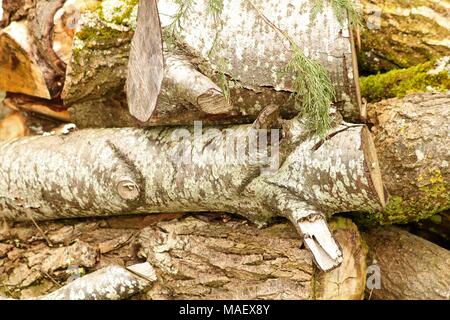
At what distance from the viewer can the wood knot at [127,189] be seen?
3.38 metres

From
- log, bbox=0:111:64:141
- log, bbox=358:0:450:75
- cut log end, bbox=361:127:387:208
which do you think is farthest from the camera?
log, bbox=0:111:64:141

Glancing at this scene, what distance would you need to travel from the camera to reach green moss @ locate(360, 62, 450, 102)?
142 inches

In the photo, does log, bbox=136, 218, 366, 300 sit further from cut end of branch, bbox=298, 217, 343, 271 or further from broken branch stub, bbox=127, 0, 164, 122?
broken branch stub, bbox=127, 0, 164, 122

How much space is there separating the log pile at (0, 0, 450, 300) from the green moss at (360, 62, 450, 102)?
0.80ft

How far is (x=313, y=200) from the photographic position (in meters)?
3.09

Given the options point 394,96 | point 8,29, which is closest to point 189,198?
point 394,96

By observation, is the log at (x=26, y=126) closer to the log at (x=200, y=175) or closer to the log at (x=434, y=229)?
the log at (x=200, y=175)

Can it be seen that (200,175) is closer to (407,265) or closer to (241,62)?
(241,62)

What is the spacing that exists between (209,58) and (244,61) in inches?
6.5

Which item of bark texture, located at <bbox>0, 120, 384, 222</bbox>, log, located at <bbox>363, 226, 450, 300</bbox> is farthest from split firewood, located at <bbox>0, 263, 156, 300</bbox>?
log, located at <bbox>363, 226, 450, 300</bbox>

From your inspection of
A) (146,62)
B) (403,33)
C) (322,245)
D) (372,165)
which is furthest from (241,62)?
(403,33)

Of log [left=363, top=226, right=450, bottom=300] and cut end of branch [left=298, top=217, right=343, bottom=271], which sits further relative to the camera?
log [left=363, top=226, right=450, bottom=300]

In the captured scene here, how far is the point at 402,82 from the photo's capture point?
3.71 meters
